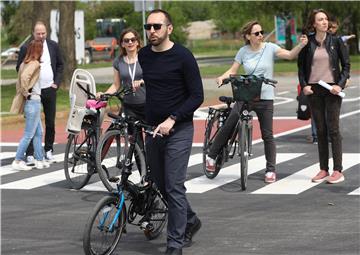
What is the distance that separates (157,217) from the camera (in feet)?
25.6

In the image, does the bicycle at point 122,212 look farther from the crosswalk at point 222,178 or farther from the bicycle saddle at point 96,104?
the bicycle saddle at point 96,104

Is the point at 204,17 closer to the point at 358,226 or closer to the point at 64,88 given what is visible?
the point at 64,88

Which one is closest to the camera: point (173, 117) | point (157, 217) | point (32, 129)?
point (173, 117)

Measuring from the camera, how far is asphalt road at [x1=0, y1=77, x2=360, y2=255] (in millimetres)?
7625

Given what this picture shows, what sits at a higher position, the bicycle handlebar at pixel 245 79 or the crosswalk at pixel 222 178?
the bicycle handlebar at pixel 245 79

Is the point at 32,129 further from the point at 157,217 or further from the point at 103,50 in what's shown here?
the point at 103,50

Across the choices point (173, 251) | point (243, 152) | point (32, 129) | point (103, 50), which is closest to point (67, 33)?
point (32, 129)

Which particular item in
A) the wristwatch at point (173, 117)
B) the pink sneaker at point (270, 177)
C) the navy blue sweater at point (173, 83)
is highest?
the navy blue sweater at point (173, 83)

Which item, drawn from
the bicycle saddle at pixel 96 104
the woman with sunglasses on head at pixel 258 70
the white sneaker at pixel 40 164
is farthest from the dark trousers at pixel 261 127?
the white sneaker at pixel 40 164

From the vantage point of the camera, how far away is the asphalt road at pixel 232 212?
7.62 m

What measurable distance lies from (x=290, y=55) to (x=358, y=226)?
2.66m

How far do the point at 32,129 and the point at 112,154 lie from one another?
2545mm

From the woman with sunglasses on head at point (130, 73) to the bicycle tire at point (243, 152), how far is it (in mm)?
1163

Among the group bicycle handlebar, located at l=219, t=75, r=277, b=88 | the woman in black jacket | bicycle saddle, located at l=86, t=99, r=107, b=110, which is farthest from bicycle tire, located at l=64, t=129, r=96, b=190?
the woman in black jacket
